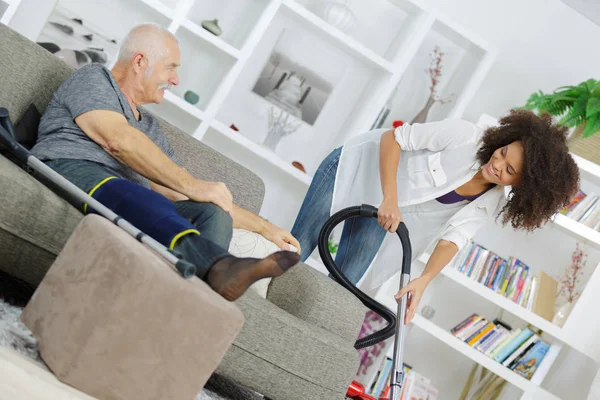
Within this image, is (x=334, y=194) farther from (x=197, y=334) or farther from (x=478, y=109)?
(x=478, y=109)

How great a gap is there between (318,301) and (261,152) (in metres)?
1.81

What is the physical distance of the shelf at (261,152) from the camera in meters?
4.00

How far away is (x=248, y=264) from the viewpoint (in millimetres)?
1447

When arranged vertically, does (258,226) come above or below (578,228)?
below

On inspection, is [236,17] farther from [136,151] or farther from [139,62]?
[136,151]

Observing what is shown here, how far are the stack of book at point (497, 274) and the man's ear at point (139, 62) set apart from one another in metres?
2.23

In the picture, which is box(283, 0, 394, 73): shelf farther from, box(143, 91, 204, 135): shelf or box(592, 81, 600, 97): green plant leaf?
box(592, 81, 600, 97): green plant leaf

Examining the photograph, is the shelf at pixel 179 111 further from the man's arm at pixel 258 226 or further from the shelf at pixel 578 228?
the shelf at pixel 578 228

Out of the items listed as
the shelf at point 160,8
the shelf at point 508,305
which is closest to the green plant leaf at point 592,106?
the shelf at point 508,305

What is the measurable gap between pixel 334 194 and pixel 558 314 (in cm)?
171

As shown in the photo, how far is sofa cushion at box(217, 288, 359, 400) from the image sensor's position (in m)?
1.97

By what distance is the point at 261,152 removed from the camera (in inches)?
160

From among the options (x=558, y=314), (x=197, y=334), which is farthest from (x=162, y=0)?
(x=197, y=334)

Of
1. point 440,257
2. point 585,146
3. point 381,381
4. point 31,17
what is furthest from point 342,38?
point 381,381
